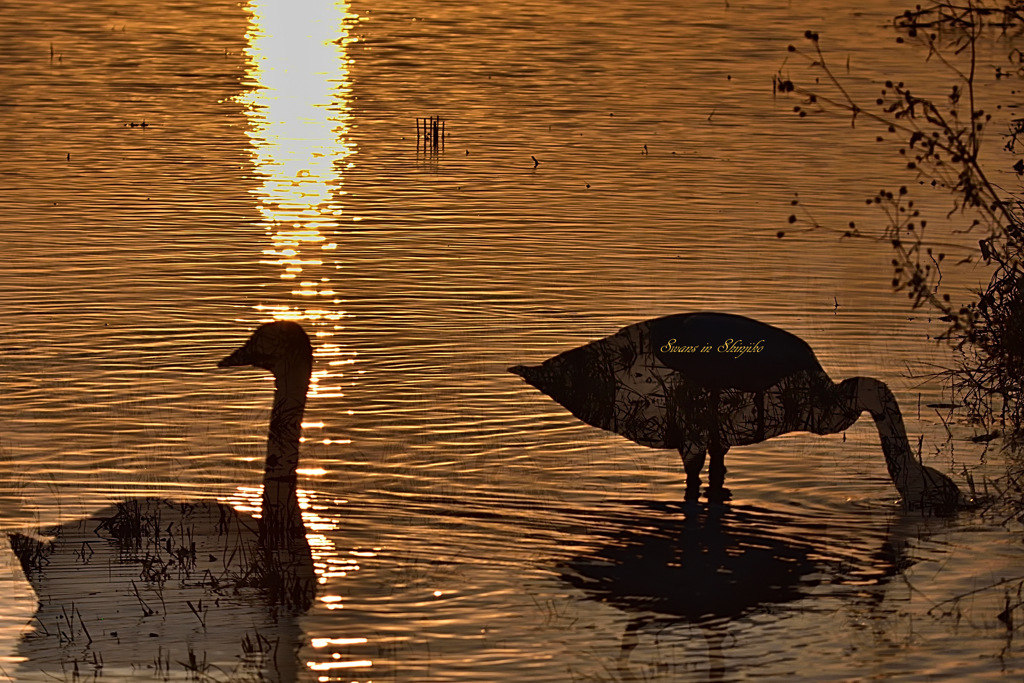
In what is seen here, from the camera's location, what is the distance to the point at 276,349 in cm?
1070

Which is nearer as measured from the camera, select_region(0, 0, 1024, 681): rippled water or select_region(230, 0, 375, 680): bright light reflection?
select_region(0, 0, 1024, 681): rippled water

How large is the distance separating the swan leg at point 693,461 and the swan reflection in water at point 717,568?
125 millimetres

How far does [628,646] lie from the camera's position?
346 inches

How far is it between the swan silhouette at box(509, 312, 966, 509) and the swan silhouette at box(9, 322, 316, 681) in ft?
5.68

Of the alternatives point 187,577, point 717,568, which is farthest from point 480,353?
point 187,577

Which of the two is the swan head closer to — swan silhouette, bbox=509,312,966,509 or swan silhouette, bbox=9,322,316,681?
swan silhouette, bbox=9,322,316,681

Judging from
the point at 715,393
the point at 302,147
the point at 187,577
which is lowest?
the point at 187,577

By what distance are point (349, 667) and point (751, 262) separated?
10548 millimetres

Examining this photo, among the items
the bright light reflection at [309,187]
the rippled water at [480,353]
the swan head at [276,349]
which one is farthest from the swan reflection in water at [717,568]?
the swan head at [276,349]

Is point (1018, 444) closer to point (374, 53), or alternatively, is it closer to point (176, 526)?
point (176, 526)

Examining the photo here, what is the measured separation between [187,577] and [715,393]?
11.2 ft

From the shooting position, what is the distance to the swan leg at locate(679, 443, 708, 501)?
11047 millimetres

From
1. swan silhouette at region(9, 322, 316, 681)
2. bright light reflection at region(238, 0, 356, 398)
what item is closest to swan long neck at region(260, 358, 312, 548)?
swan silhouette at region(9, 322, 316, 681)

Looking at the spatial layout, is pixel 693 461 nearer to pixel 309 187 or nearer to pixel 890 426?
pixel 890 426
